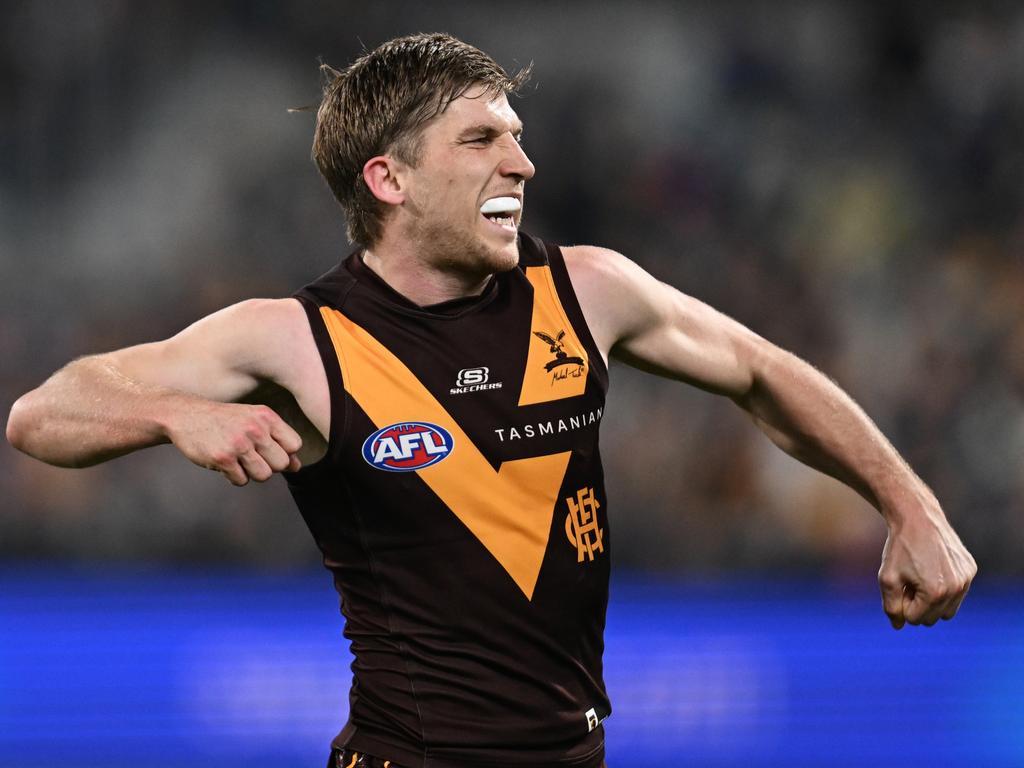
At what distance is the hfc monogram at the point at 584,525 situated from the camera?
122 inches

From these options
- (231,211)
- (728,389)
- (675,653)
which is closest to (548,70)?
(231,211)

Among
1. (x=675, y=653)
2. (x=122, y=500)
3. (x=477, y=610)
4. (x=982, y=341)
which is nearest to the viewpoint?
(x=477, y=610)

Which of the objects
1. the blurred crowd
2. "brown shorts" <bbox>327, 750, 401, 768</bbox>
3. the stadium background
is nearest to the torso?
"brown shorts" <bbox>327, 750, 401, 768</bbox>

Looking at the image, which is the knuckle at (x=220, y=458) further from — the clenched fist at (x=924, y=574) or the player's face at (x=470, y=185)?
the clenched fist at (x=924, y=574)

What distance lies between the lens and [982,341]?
31.1 feet

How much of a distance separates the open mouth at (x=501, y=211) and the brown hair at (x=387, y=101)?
0.21m

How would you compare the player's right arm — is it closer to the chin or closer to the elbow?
the elbow

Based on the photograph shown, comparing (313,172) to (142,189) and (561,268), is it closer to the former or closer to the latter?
(142,189)

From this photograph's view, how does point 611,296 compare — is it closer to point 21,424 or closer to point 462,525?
point 462,525

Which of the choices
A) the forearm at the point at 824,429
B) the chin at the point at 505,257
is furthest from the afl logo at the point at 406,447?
the forearm at the point at 824,429

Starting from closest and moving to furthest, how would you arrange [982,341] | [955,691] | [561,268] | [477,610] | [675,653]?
[477,610]
[561,268]
[955,691]
[675,653]
[982,341]

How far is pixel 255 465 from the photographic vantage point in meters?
2.53

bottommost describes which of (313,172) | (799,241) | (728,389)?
(728,389)

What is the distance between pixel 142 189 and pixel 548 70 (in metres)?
3.13
